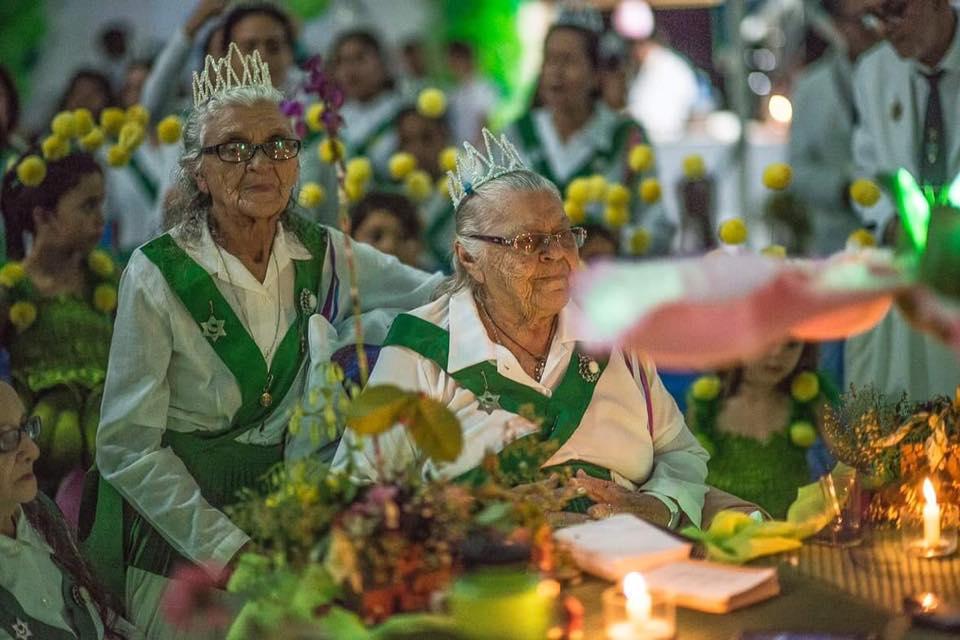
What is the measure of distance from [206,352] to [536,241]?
0.91 m

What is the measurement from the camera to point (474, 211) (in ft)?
11.5

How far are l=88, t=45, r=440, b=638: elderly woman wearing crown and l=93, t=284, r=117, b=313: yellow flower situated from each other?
1.14 meters

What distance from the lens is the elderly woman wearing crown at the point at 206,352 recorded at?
3.45 meters

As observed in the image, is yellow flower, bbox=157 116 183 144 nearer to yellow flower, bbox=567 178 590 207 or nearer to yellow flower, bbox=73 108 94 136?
yellow flower, bbox=73 108 94 136

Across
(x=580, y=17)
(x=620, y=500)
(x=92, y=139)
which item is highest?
(x=580, y=17)

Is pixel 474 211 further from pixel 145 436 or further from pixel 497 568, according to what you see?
pixel 497 568

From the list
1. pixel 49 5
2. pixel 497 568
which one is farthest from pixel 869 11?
pixel 49 5

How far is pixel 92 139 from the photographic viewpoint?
14.9 ft

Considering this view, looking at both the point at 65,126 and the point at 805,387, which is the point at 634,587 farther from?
the point at 65,126

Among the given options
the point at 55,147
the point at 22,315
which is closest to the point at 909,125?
the point at 55,147

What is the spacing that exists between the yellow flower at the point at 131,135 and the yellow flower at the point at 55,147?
184 millimetres

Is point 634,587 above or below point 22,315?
below

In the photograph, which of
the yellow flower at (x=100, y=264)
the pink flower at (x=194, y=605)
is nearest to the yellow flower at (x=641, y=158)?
the yellow flower at (x=100, y=264)

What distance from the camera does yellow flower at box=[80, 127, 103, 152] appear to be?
4535mm
